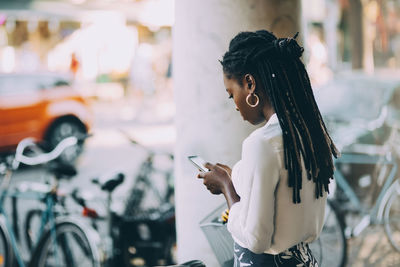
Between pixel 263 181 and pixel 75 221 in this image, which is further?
pixel 75 221

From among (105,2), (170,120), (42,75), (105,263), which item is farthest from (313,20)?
(105,263)

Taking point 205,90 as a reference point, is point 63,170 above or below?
below

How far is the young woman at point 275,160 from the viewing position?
1.78 meters

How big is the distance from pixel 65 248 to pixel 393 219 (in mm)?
2840

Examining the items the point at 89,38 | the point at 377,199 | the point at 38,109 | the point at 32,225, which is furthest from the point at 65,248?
the point at 89,38

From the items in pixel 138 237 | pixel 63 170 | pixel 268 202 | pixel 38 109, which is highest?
pixel 38 109

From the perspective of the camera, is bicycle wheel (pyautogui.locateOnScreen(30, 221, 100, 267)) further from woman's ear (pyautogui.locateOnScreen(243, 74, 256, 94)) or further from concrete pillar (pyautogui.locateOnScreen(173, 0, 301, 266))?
woman's ear (pyautogui.locateOnScreen(243, 74, 256, 94))

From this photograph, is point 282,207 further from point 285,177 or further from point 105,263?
point 105,263

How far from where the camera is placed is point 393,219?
4.89 m

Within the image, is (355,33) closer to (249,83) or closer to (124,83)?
(249,83)

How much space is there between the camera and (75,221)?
4.08 meters

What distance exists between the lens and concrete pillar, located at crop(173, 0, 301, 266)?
2.94 m

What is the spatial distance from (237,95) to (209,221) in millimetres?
875

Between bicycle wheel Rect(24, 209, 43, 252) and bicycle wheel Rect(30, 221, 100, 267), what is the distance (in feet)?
1.39
